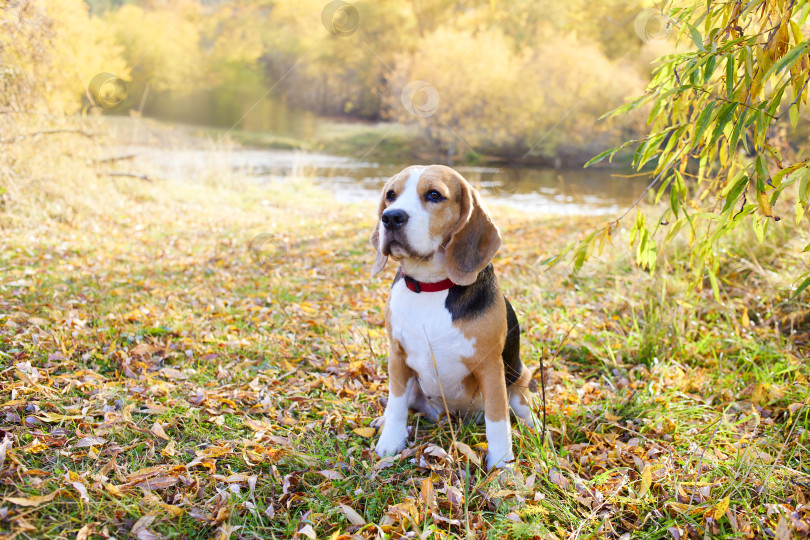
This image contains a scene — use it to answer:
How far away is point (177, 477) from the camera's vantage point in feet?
8.59

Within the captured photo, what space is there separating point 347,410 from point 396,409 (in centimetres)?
66

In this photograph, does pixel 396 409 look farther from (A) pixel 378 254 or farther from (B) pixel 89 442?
(B) pixel 89 442

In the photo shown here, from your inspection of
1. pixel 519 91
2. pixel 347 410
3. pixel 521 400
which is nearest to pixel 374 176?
pixel 519 91

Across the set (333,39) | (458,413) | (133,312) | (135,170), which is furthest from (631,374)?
(333,39)

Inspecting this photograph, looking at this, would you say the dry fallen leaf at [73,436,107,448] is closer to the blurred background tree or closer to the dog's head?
the dog's head

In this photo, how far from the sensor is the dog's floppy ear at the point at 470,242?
271 centimetres

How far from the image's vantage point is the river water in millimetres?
14586

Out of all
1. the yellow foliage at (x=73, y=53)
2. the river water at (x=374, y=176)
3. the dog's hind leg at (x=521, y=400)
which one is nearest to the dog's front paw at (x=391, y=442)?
the dog's hind leg at (x=521, y=400)

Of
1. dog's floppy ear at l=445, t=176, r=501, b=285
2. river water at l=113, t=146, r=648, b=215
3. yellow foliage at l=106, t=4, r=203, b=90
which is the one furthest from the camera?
yellow foliage at l=106, t=4, r=203, b=90

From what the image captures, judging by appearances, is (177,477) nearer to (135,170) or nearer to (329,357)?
(329,357)

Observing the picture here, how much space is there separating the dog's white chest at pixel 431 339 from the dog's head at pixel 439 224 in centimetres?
22

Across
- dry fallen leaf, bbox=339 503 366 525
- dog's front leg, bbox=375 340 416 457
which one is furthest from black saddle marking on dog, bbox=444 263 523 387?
dry fallen leaf, bbox=339 503 366 525

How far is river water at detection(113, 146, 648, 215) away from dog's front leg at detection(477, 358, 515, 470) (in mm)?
12381

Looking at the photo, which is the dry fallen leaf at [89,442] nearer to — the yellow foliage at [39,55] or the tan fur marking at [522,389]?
the tan fur marking at [522,389]
